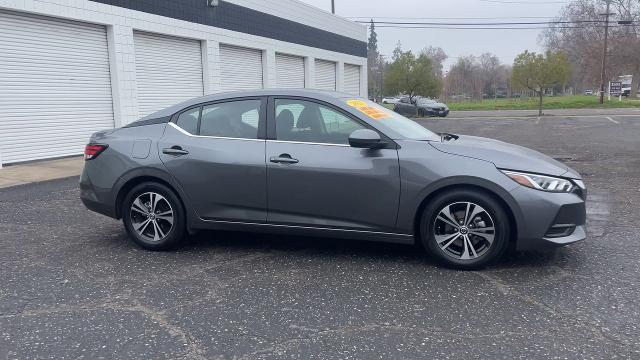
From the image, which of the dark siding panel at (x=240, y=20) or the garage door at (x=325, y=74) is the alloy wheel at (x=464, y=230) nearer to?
the dark siding panel at (x=240, y=20)

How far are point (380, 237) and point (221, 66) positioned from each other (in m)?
14.8

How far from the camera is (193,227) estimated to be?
17.1ft

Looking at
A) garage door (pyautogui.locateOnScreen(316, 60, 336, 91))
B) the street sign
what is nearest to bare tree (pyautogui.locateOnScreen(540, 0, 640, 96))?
the street sign

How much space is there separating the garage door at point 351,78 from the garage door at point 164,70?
1280cm

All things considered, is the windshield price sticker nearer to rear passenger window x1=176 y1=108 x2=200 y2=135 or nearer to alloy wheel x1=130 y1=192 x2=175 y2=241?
rear passenger window x1=176 y1=108 x2=200 y2=135

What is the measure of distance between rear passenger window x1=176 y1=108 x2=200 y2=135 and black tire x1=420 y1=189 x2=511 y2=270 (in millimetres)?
2285

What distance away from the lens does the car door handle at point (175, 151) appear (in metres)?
5.14

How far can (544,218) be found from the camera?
171 inches

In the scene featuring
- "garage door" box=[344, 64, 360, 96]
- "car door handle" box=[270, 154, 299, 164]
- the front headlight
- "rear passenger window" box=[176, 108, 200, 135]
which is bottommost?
the front headlight

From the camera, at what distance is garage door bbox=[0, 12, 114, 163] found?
11703 millimetres

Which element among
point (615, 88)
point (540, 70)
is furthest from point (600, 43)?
point (540, 70)

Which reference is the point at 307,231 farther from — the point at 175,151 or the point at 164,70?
the point at 164,70

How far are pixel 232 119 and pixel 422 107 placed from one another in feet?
103

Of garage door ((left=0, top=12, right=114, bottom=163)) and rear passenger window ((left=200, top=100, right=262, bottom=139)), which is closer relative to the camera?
rear passenger window ((left=200, top=100, right=262, bottom=139))
